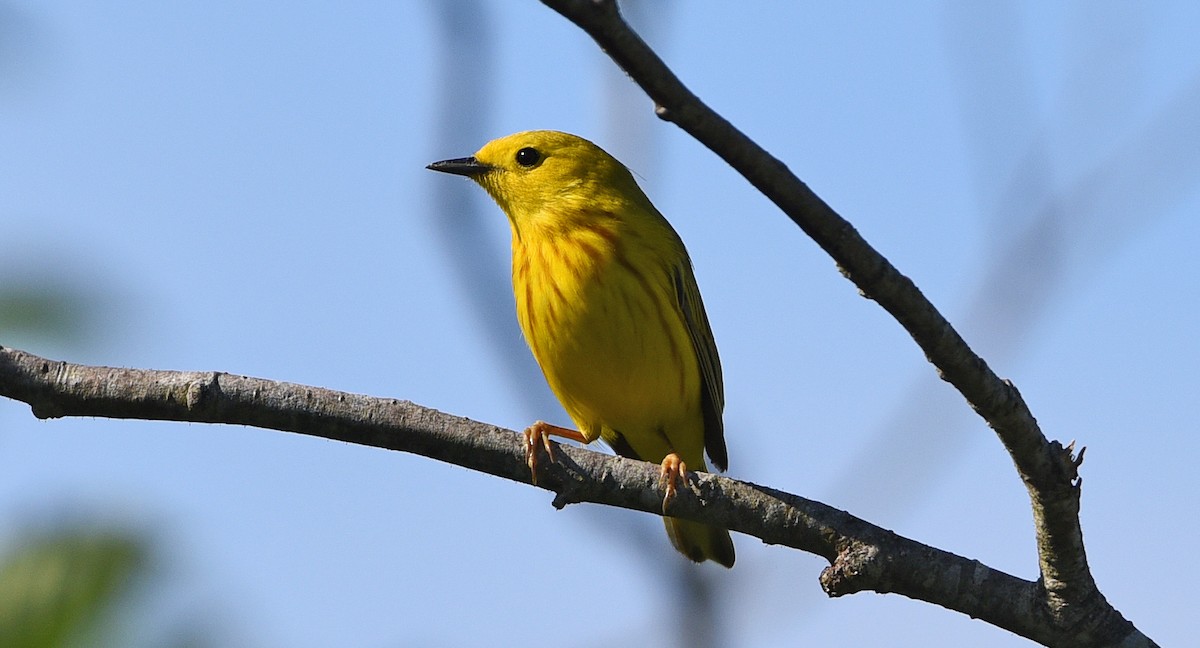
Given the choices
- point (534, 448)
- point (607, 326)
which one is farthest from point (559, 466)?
point (607, 326)

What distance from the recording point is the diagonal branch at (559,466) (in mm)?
3434

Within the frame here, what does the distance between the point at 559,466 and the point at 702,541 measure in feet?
6.08

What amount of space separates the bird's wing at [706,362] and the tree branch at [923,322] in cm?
222

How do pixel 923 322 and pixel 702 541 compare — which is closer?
pixel 923 322

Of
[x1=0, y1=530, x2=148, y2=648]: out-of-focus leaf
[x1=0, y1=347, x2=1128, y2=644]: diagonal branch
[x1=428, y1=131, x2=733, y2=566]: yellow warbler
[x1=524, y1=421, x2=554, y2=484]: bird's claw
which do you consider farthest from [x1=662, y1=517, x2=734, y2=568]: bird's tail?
[x1=0, y1=530, x2=148, y2=648]: out-of-focus leaf

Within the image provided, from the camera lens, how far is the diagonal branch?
3434 millimetres

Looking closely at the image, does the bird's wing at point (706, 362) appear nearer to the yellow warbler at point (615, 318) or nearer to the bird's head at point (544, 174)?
the yellow warbler at point (615, 318)

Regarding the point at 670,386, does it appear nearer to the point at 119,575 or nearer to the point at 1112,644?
the point at 1112,644

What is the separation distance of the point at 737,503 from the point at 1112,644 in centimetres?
116

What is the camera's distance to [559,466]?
152 inches

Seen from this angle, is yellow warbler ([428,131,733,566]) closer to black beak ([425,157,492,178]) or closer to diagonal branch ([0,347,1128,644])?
black beak ([425,157,492,178])

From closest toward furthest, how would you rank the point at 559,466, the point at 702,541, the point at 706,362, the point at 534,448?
the point at 534,448, the point at 559,466, the point at 702,541, the point at 706,362

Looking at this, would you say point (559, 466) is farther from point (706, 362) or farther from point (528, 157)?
point (528, 157)

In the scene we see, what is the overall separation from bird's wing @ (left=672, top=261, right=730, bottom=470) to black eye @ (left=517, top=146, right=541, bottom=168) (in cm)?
91
